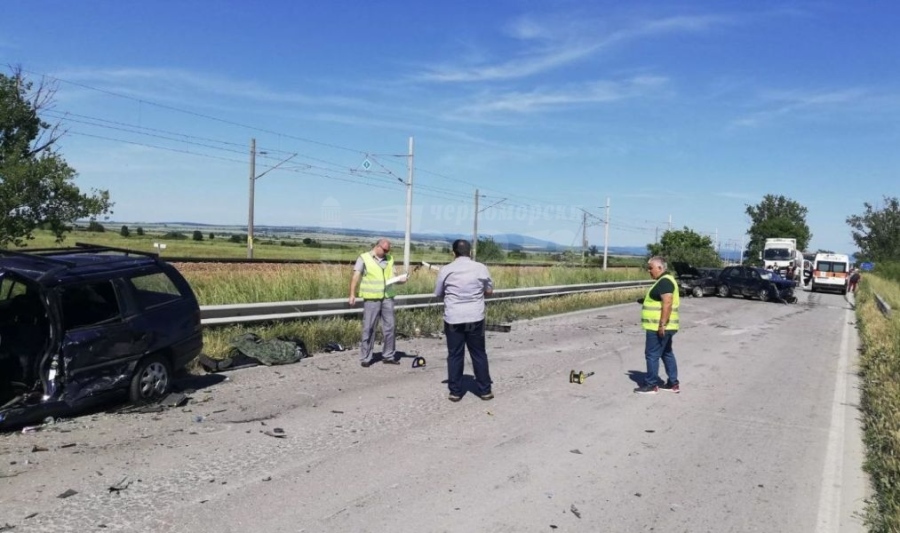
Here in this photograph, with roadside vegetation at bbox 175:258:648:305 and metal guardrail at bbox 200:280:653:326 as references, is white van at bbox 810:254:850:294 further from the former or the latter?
metal guardrail at bbox 200:280:653:326

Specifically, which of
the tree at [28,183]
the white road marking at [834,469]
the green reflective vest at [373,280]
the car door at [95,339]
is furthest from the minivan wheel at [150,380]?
the tree at [28,183]

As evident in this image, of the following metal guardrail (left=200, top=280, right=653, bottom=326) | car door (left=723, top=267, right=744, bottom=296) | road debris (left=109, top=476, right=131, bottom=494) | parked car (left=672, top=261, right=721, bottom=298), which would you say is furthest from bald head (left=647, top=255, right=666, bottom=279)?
car door (left=723, top=267, right=744, bottom=296)

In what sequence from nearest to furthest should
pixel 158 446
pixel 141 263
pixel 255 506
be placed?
1. pixel 255 506
2. pixel 158 446
3. pixel 141 263

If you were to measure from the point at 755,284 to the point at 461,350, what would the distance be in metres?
27.6

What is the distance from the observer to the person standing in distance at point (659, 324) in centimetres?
858

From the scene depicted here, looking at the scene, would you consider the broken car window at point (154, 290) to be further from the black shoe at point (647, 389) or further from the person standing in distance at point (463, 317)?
the black shoe at point (647, 389)

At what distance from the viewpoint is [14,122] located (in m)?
29.4

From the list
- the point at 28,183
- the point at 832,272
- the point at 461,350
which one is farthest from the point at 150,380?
the point at 832,272

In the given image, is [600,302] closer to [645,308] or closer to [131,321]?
[645,308]

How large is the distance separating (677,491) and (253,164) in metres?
36.5

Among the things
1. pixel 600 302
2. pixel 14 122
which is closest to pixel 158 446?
pixel 600 302

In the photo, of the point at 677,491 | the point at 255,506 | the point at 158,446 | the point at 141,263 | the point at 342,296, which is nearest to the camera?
the point at 255,506

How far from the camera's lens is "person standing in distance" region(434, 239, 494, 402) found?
773 centimetres

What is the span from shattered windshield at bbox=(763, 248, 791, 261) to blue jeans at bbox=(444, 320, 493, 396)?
51.7 meters
